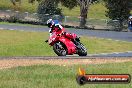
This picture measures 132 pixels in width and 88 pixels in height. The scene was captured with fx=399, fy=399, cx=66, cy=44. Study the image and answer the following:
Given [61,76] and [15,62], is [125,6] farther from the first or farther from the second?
[61,76]

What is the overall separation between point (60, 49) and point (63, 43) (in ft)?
0.92

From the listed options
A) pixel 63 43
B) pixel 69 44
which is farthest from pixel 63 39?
pixel 69 44

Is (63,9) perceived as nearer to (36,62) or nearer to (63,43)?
(36,62)

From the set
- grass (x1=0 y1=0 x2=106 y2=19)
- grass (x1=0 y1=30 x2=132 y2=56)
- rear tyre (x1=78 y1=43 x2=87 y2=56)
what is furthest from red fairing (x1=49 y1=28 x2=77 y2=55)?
grass (x1=0 y1=0 x2=106 y2=19)

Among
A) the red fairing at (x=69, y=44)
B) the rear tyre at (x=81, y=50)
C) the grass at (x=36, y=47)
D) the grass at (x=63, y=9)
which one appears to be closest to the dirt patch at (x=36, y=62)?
the rear tyre at (x=81, y=50)

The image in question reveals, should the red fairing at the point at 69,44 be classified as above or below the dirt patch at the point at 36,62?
above

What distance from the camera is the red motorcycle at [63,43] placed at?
13.6 m

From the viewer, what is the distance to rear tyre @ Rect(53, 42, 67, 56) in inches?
538

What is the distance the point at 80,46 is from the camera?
1434cm

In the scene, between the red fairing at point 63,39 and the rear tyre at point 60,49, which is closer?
the red fairing at point 63,39

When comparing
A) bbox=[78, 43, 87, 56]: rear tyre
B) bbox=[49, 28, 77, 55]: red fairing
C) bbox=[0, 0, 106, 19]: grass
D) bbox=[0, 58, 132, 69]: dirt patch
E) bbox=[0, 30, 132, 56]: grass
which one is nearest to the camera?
bbox=[49, 28, 77, 55]: red fairing

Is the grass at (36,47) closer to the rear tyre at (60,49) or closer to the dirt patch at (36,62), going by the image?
the dirt patch at (36,62)

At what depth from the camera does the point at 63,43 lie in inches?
542

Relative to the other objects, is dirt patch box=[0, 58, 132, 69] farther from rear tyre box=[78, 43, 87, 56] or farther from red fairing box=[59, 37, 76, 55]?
red fairing box=[59, 37, 76, 55]
